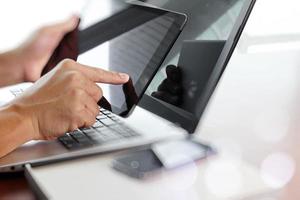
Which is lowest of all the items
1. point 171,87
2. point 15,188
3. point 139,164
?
point 15,188

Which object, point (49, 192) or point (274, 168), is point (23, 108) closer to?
point (49, 192)

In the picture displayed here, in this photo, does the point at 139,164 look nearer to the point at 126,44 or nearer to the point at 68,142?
the point at 68,142

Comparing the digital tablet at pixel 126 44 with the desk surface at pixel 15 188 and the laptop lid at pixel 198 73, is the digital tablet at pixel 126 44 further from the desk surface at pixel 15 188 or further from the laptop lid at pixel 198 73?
the desk surface at pixel 15 188

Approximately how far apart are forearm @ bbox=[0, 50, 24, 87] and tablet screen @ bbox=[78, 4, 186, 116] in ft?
0.63

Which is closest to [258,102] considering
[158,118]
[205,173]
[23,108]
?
[158,118]

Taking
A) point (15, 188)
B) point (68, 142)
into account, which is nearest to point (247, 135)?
point (68, 142)

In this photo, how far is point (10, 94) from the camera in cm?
105

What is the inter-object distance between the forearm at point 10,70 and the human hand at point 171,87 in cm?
44

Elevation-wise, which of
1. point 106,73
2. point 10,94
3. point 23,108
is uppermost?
point 106,73

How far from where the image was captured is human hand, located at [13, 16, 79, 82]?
103 cm

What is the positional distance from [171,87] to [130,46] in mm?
147

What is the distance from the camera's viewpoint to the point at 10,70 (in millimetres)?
1070

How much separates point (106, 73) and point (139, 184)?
0.23 metres

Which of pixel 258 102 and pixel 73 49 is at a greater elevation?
pixel 258 102
